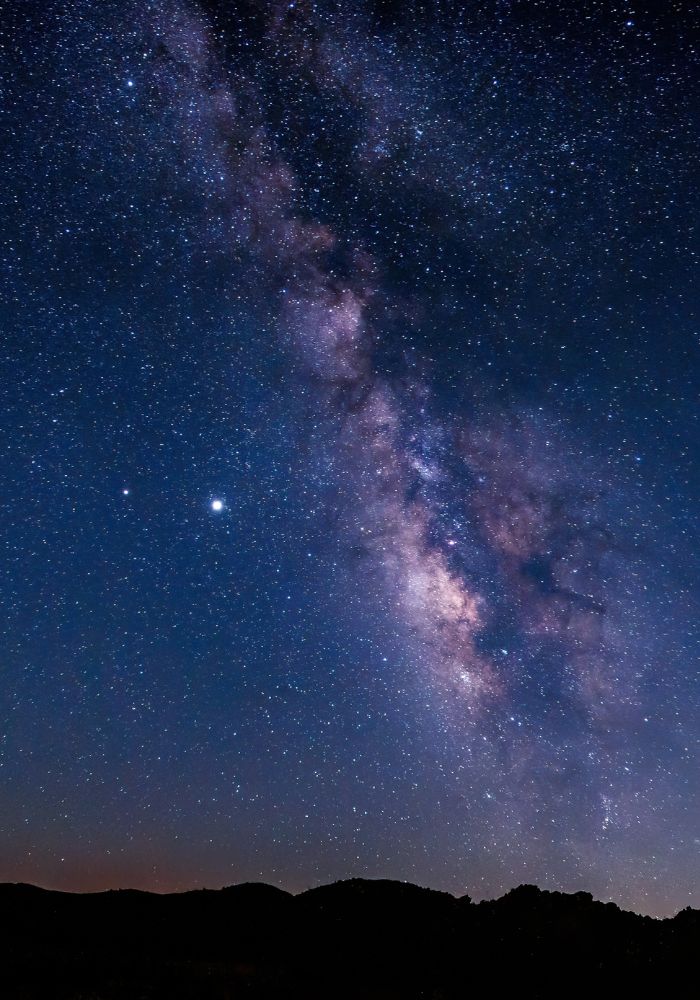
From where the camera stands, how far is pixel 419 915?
18672 millimetres

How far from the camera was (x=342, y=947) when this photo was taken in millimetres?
16625

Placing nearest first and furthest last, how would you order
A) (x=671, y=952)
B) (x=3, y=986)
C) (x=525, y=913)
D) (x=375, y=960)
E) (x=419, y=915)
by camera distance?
1. (x=3, y=986)
2. (x=671, y=952)
3. (x=375, y=960)
4. (x=525, y=913)
5. (x=419, y=915)

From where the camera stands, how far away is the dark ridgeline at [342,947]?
538 inches

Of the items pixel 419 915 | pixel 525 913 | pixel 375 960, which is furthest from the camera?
pixel 419 915

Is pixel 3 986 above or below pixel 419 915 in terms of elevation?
below

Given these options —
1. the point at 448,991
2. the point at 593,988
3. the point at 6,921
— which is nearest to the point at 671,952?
the point at 593,988

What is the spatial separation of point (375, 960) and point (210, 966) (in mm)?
3870

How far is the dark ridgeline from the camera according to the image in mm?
13672

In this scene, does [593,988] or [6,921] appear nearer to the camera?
[593,988]

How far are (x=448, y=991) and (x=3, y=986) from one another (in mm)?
9046

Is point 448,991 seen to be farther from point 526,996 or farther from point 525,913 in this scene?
point 525,913

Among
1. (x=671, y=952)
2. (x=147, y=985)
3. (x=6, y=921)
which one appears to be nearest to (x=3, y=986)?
(x=147, y=985)

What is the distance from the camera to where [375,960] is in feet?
51.4

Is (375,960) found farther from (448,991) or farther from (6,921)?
(6,921)
